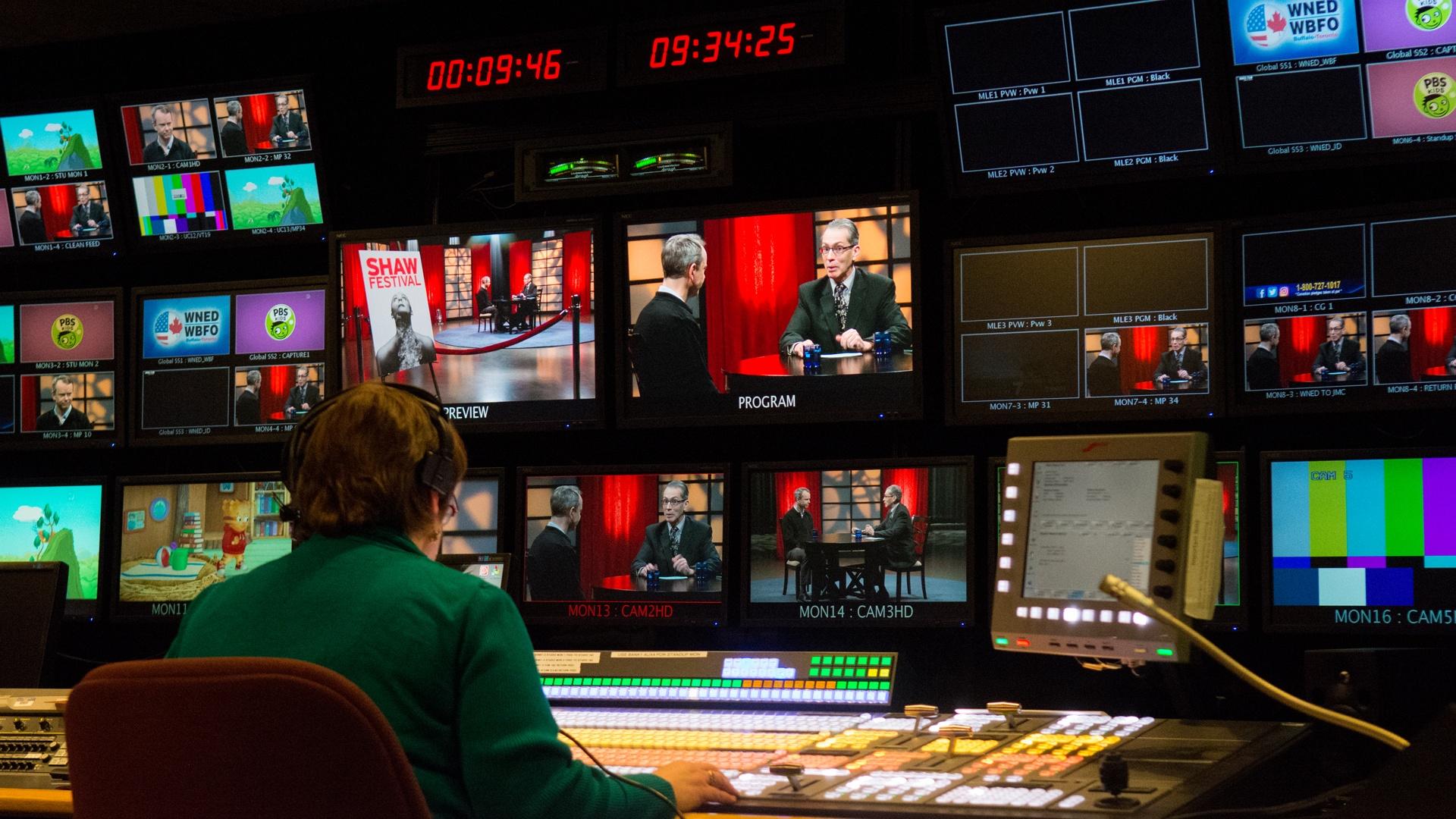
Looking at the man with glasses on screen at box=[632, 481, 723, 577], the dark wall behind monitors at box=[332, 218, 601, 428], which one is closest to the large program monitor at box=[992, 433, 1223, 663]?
the man with glasses on screen at box=[632, 481, 723, 577]

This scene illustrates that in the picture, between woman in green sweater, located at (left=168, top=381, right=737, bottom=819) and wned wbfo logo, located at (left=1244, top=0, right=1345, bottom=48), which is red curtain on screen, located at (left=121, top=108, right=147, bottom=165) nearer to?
woman in green sweater, located at (left=168, top=381, right=737, bottom=819)

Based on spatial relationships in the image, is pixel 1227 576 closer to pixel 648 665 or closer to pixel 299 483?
pixel 648 665

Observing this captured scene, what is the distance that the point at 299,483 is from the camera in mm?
1557

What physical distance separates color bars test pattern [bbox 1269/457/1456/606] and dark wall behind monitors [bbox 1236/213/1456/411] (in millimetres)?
136

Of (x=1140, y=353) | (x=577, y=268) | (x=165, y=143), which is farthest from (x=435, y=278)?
(x=1140, y=353)

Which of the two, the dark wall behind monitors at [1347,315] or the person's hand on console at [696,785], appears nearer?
the person's hand on console at [696,785]

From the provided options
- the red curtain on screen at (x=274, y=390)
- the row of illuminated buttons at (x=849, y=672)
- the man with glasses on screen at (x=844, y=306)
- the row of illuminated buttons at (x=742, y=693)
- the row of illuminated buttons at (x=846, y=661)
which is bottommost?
the row of illuminated buttons at (x=742, y=693)

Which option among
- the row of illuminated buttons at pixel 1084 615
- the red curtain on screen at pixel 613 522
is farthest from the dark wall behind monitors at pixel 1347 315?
the red curtain on screen at pixel 613 522

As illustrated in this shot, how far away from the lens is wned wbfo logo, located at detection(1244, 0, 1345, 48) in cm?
281

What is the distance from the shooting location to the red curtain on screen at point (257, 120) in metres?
3.57

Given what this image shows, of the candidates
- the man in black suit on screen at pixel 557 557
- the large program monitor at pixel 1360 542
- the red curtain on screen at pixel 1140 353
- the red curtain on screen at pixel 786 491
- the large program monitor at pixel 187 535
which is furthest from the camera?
the large program monitor at pixel 187 535

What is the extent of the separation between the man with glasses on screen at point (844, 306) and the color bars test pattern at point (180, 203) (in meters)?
1.61

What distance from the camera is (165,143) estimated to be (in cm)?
365

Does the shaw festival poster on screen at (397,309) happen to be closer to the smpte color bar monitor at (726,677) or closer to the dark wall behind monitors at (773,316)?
the dark wall behind monitors at (773,316)
